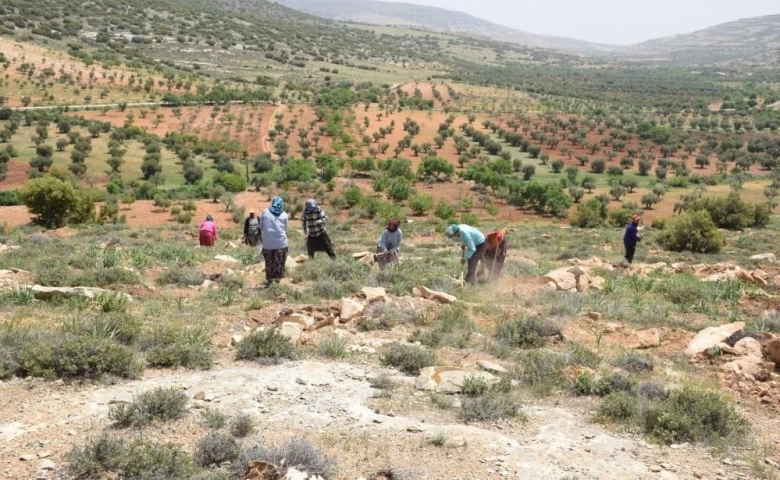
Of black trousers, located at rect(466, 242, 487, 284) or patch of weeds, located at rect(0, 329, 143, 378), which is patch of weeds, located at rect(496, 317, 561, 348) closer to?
black trousers, located at rect(466, 242, 487, 284)

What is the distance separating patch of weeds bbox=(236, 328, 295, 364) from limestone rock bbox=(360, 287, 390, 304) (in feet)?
7.59

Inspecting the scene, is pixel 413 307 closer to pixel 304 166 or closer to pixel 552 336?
pixel 552 336

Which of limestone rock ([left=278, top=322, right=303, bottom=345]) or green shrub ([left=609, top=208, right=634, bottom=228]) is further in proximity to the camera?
green shrub ([left=609, top=208, right=634, bottom=228])

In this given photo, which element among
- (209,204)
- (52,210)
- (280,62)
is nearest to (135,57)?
(280,62)

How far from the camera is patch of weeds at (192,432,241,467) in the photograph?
490 centimetres

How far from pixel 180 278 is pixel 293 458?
6451 millimetres

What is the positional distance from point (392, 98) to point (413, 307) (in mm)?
66828

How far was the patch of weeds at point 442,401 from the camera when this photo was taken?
242 inches

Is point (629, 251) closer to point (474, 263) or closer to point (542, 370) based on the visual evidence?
point (474, 263)

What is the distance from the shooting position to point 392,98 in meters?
73.6

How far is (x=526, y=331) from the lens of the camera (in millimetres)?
8328

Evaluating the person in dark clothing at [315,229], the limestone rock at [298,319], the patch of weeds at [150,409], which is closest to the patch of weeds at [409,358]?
the limestone rock at [298,319]

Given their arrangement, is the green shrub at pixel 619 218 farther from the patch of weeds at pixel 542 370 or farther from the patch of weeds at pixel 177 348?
the patch of weeds at pixel 177 348

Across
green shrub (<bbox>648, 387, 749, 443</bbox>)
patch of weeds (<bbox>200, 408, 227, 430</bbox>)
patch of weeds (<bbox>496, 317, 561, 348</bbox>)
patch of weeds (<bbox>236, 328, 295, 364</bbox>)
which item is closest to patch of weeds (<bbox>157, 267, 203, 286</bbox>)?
patch of weeds (<bbox>236, 328, 295, 364</bbox>)
